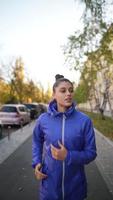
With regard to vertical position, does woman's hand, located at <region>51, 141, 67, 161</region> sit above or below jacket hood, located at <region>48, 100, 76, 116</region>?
below

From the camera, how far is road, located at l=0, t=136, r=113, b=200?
24.5ft

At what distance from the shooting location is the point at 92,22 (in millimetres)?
24734

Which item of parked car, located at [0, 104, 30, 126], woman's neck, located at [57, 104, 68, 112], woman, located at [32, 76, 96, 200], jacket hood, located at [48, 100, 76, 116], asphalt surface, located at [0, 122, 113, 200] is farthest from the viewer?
parked car, located at [0, 104, 30, 126]

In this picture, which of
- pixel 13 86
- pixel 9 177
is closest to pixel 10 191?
pixel 9 177

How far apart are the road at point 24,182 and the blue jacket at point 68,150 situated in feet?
11.8

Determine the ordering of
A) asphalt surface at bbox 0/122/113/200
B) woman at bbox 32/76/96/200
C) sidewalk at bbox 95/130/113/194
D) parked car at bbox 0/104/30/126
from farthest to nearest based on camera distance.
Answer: parked car at bbox 0/104/30/126, sidewalk at bbox 95/130/113/194, asphalt surface at bbox 0/122/113/200, woman at bbox 32/76/96/200

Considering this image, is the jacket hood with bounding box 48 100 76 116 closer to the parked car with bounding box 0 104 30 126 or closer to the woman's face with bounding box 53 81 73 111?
the woman's face with bounding box 53 81 73 111

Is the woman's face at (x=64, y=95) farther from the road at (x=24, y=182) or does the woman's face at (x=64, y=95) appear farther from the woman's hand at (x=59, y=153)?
the road at (x=24, y=182)

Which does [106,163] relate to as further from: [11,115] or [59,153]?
[11,115]

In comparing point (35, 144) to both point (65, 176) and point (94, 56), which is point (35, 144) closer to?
point (65, 176)

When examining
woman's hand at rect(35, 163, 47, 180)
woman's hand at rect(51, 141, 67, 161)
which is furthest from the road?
woman's hand at rect(51, 141, 67, 161)

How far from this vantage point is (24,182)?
8695 mm

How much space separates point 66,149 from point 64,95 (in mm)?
611

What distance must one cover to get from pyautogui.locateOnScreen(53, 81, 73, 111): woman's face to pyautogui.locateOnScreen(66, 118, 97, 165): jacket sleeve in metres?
0.30
